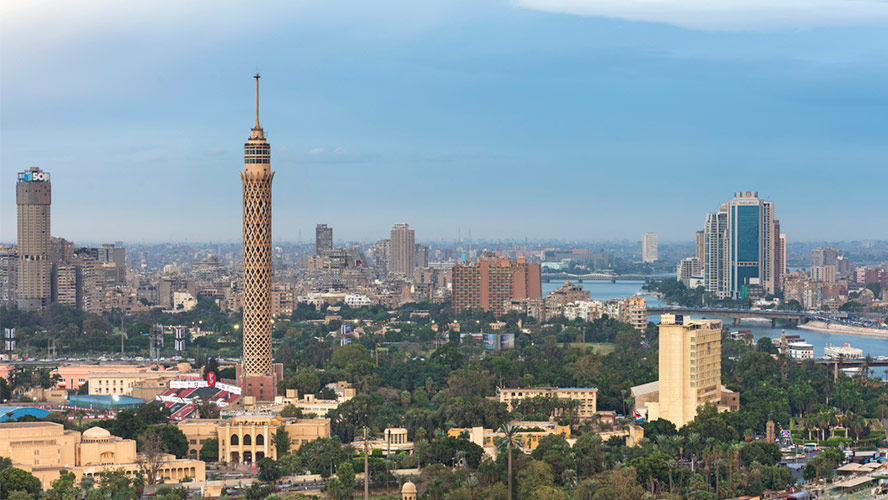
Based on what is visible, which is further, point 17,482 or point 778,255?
point 778,255

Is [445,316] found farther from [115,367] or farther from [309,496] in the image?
[309,496]

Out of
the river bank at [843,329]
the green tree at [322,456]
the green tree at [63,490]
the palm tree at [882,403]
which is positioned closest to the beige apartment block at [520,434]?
the green tree at [322,456]

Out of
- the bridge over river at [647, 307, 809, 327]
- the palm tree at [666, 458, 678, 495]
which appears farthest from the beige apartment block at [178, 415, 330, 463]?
the bridge over river at [647, 307, 809, 327]

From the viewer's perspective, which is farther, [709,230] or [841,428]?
[709,230]

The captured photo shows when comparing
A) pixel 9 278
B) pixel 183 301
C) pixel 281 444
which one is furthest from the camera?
pixel 183 301

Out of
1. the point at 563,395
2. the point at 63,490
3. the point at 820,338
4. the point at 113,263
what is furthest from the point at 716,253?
the point at 63,490

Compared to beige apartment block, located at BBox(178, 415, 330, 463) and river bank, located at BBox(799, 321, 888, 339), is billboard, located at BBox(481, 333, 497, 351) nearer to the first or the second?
beige apartment block, located at BBox(178, 415, 330, 463)

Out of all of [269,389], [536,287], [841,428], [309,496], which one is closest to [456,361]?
[269,389]

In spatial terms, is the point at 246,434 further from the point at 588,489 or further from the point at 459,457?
the point at 588,489
